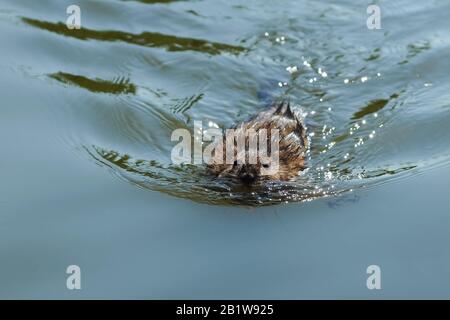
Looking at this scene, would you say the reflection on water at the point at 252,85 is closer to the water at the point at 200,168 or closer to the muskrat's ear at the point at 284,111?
the water at the point at 200,168

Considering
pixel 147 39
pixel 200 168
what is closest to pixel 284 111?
pixel 200 168

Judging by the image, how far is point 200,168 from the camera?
22.4 ft

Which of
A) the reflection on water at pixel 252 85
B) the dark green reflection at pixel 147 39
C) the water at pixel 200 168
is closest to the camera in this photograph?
the water at pixel 200 168

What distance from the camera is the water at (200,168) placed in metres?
5.49

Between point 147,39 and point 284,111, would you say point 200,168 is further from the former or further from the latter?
point 147,39

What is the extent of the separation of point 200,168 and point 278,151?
0.72 meters

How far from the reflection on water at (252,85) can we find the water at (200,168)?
0.02 m

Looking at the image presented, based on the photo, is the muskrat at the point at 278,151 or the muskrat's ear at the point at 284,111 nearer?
the muskrat at the point at 278,151

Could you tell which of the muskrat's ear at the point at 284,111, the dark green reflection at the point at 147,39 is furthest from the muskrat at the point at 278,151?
the dark green reflection at the point at 147,39

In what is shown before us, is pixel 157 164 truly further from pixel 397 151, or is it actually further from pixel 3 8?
pixel 3 8

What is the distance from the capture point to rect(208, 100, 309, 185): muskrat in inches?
249

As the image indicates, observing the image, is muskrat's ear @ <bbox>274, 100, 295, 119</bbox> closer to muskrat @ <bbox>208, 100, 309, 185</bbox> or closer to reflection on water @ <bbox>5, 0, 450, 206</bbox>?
muskrat @ <bbox>208, 100, 309, 185</bbox>

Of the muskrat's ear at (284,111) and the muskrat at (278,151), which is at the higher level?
the muskrat's ear at (284,111)

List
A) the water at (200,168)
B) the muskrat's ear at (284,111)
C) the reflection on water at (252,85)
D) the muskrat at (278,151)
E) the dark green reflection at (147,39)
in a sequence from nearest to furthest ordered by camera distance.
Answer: the water at (200,168), the muskrat at (278,151), the reflection on water at (252,85), the muskrat's ear at (284,111), the dark green reflection at (147,39)
